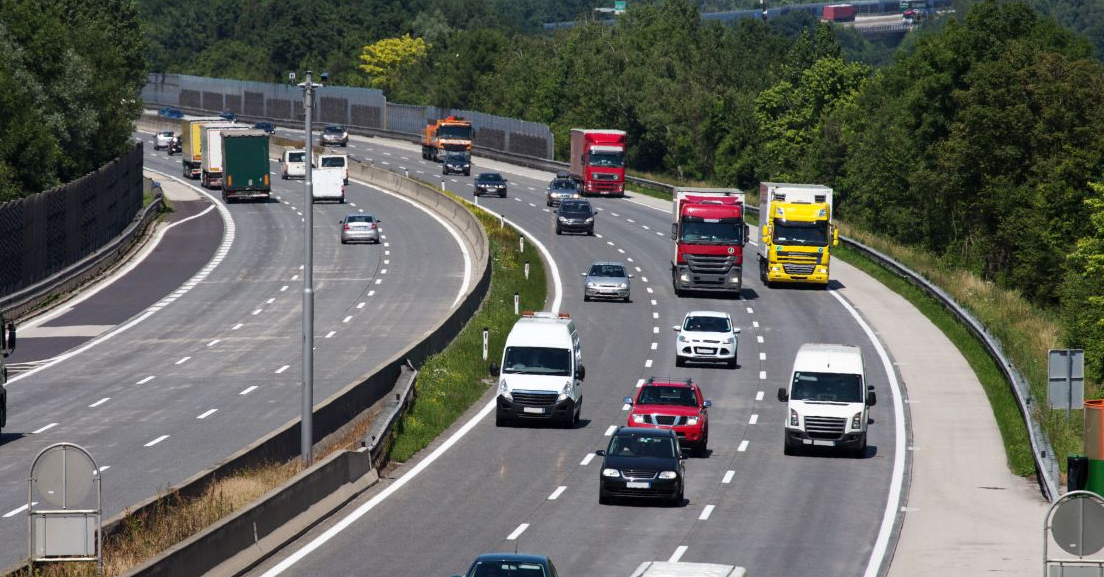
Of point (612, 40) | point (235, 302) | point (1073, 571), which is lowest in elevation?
point (235, 302)

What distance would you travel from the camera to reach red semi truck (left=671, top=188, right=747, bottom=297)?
199 feet

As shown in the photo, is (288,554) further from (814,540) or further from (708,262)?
(708,262)

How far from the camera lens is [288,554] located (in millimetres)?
25734

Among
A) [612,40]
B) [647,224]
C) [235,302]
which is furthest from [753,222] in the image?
[612,40]

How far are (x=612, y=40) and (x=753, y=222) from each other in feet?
288

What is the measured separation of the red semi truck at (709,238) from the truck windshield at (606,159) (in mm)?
35111

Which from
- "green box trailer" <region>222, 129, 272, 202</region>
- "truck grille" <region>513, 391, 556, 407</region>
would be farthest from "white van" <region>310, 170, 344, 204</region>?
"truck grille" <region>513, 391, 556, 407</region>

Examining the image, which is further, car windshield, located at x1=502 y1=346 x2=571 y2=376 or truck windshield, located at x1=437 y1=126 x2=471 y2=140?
truck windshield, located at x1=437 y1=126 x2=471 y2=140

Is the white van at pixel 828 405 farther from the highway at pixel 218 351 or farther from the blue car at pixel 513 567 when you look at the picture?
the blue car at pixel 513 567

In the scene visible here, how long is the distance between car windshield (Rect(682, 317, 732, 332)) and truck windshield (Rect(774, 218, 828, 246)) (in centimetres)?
1570

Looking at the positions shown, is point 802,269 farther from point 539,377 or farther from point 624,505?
point 624,505

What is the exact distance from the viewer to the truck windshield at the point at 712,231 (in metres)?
60.8

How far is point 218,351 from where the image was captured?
167ft

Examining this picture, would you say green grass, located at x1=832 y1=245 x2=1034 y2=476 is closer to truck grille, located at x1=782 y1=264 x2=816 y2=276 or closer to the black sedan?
truck grille, located at x1=782 y1=264 x2=816 y2=276
